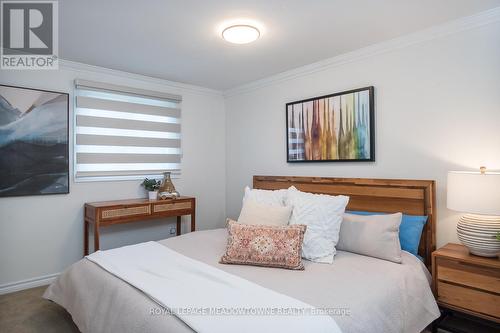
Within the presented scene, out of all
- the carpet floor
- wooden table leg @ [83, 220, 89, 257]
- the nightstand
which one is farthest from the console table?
the nightstand

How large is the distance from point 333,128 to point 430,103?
0.91 metres

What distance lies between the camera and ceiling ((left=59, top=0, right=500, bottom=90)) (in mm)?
2129

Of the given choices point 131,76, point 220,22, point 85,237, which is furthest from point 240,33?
point 85,237

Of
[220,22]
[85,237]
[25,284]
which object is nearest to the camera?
[220,22]

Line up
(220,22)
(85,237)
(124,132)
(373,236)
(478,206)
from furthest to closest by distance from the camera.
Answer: (124,132) < (85,237) < (220,22) < (373,236) < (478,206)

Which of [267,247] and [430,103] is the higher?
[430,103]

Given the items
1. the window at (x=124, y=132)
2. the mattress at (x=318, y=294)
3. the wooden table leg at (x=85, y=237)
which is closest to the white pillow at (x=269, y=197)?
the mattress at (x=318, y=294)

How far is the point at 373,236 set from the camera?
223 cm

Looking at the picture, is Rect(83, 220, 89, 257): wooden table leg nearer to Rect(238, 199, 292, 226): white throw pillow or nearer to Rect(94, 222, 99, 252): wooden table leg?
Rect(94, 222, 99, 252): wooden table leg

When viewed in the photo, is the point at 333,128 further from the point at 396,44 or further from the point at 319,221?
the point at 319,221

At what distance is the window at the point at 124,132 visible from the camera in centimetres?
332

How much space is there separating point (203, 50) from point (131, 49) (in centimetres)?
69

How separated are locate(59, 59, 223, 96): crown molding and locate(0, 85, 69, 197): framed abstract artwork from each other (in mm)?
330

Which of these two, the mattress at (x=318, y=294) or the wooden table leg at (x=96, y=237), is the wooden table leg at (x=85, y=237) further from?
the mattress at (x=318, y=294)
